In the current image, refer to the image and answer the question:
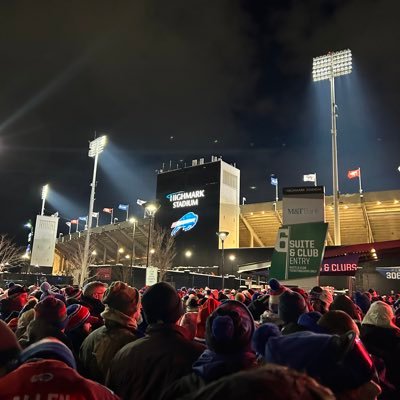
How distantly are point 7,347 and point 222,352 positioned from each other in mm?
1268

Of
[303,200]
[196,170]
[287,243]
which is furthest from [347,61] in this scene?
[196,170]

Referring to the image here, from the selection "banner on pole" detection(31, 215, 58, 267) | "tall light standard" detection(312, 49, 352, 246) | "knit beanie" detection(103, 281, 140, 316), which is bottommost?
"knit beanie" detection(103, 281, 140, 316)

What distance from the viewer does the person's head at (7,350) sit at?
6.05 feet

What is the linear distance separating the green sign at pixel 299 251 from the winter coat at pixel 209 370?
6.82 m

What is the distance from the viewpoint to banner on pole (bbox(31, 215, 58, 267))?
110 ft

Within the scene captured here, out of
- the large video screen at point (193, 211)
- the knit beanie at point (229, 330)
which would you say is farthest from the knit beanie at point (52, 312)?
the large video screen at point (193, 211)

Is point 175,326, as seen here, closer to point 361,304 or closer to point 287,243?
point 361,304

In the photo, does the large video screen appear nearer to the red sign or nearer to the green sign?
the red sign

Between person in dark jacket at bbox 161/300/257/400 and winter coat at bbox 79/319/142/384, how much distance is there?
127 cm

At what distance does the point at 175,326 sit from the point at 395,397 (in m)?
2.37

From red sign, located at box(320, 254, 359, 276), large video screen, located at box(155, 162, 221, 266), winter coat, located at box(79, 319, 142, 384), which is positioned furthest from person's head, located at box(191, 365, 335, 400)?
large video screen, located at box(155, 162, 221, 266)

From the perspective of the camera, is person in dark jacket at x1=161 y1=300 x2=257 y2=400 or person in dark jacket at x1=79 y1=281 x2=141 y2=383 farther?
person in dark jacket at x1=79 y1=281 x2=141 y2=383

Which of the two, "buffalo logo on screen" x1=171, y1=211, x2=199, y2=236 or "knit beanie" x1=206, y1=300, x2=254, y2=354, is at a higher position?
"buffalo logo on screen" x1=171, y1=211, x2=199, y2=236

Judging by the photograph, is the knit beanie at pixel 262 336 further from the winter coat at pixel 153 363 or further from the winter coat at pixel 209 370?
the winter coat at pixel 153 363
